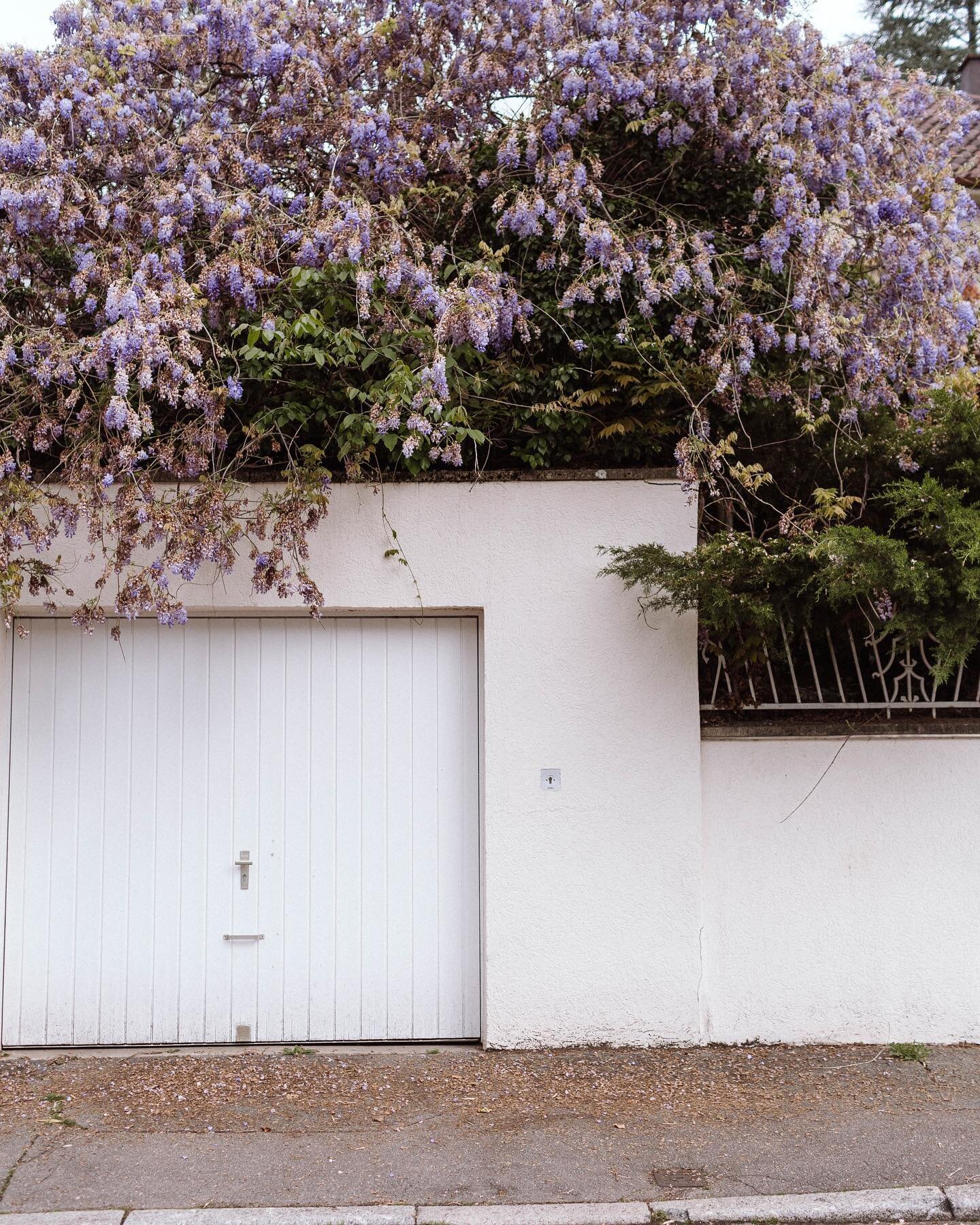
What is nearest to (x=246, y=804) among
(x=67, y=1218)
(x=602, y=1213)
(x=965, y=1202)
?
(x=67, y=1218)

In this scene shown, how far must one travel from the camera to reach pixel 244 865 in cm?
553

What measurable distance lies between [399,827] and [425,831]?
14cm

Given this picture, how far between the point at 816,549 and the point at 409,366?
2.30m

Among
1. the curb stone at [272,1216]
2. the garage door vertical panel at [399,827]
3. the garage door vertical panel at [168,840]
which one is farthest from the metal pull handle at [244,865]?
the curb stone at [272,1216]

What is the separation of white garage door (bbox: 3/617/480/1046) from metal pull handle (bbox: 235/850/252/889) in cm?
1

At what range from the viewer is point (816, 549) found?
4.70 metres

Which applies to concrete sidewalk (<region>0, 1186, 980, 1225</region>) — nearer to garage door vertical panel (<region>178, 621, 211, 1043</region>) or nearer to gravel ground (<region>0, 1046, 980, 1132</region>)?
gravel ground (<region>0, 1046, 980, 1132</region>)

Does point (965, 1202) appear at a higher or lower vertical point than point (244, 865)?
lower

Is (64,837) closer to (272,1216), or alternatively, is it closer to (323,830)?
(323,830)

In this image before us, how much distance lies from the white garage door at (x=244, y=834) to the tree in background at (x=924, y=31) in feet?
60.5

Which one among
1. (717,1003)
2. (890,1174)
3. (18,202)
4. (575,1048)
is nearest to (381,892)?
(575,1048)

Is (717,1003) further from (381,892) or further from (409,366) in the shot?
(409,366)

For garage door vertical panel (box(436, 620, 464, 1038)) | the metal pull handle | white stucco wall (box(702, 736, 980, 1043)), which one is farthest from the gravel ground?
the metal pull handle

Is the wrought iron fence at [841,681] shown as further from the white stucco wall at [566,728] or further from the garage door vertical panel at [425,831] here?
the garage door vertical panel at [425,831]
